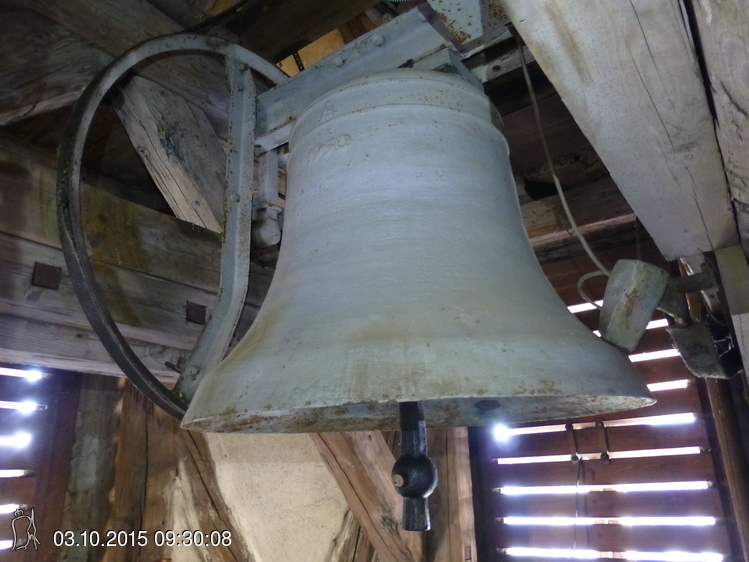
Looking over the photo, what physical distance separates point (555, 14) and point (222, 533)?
2091 mm

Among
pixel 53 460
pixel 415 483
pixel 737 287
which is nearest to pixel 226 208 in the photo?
pixel 415 483

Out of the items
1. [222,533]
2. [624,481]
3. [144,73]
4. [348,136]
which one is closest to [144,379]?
[348,136]

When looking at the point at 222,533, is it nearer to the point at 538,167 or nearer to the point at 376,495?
the point at 376,495

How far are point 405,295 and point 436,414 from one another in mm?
346

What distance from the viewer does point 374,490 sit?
1.52m

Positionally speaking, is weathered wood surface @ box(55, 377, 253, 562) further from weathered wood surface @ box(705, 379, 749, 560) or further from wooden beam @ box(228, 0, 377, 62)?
weathered wood surface @ box(705, 379, 749, 560)

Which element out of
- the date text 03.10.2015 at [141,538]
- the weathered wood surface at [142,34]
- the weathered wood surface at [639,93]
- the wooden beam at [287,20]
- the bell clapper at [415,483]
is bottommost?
the bell clapper at [415,483]

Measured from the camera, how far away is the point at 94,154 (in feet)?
5.73

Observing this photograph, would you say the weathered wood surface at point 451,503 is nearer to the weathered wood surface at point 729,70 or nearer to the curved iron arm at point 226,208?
the curved iron arm at point 226,208

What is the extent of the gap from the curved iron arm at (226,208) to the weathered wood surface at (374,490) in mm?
774

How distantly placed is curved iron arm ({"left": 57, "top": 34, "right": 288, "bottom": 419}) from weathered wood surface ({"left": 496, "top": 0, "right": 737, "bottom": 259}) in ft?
1.69

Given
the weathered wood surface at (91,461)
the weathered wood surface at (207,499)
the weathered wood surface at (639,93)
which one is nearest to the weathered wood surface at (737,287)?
the weathered wood surface at (639,93)

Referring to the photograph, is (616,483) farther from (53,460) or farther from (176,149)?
(53,460)

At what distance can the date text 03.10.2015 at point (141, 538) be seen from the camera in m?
1.86
